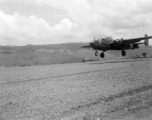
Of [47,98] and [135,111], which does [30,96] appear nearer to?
[47,98]

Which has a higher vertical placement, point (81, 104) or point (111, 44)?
point (111, 44)

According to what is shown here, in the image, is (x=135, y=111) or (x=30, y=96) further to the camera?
(x=30, y=96)

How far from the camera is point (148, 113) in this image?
5988 mm

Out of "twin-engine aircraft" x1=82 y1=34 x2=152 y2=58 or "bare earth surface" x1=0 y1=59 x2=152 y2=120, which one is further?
"twin-engine aircraft" x1=82 y1=34 x2=152 y2=58

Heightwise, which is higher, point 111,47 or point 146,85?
point 111,47

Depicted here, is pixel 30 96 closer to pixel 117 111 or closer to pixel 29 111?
pixel 29 111

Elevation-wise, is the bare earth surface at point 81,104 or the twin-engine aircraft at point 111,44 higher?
the twin-engine aircraft at point 111,44

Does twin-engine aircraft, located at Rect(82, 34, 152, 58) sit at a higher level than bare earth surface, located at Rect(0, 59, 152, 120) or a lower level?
higher

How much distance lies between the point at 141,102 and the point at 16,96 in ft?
17.2


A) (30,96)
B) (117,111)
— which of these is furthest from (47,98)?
(117,111)

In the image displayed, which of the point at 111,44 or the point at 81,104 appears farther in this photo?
the point at 111,44

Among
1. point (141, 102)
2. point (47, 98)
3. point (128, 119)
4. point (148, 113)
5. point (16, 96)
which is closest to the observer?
point (128, 119)

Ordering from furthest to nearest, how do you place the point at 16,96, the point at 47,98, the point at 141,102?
1. the point at 16,96
2. the point at 47,98
3. the point at 141,102

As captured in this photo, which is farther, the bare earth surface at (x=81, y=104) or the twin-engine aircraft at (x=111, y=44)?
the twin-engine aircraft at (x=111, y=44)
